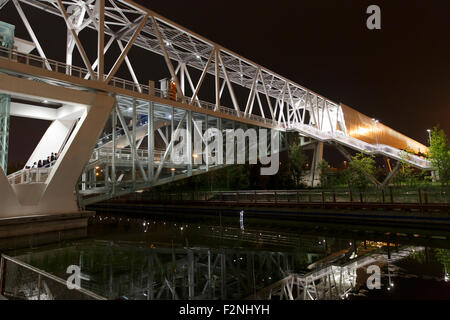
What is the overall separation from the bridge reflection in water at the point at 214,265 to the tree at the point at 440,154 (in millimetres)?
25132

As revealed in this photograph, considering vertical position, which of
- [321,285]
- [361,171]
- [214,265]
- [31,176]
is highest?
[361,171]

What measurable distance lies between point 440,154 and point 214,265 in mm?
33335

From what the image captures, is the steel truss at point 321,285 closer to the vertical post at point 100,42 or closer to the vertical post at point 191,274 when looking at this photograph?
the vertical post at point 191,274

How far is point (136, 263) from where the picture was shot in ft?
31.3

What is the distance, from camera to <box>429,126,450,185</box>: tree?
30416 millimetres

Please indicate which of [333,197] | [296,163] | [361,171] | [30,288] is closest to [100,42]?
[30,288]

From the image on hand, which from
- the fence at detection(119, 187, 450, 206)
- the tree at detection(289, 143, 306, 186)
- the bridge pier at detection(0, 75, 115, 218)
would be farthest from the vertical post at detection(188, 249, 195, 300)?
the tree at detection(289, 143, 306, 186)

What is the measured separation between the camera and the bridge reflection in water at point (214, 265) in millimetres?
6656

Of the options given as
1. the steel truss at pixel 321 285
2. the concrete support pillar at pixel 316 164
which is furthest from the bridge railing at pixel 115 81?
the steel truss at pixel 321 285

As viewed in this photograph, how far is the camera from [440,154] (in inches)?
1251

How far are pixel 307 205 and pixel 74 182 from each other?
1559cm

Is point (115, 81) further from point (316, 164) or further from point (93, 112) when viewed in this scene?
point (316, 164)
